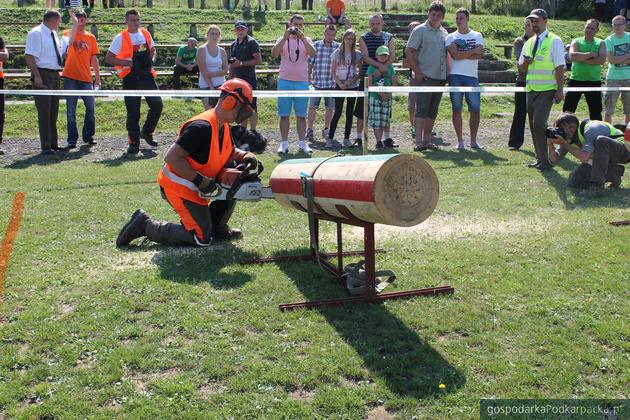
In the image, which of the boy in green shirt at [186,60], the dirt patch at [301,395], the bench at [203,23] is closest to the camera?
the dirt patch at [301,395]

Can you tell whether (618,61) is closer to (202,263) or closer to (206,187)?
(206,187)


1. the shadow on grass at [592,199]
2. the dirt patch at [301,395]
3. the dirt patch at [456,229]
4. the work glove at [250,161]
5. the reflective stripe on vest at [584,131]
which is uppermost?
the reflective stripe on vest at [584,131]

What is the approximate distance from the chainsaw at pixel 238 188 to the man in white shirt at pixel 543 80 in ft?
17.8

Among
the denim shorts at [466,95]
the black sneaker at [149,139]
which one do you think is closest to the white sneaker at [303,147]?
the denim shorts at [466,95]

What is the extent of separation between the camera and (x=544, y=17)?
1023cm

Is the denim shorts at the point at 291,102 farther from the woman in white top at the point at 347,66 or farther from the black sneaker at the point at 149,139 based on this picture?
the black sneaker at the point at 149,139

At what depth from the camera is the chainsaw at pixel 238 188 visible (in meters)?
6.49

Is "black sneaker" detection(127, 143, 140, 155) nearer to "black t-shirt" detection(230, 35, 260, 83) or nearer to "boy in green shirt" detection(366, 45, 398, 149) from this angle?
"black t-shirt" detection(230, 35, 260, 83)

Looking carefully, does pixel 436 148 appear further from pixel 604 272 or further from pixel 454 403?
pixel 454 403

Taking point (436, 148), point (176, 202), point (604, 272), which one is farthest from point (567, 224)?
point (436, 148)

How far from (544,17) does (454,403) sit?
7795 mm

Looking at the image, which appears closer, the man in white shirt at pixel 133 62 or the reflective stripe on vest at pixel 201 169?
the reflective stripe on vest at pixel 201 169

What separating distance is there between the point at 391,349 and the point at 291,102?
28.1ft

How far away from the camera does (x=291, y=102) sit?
12602 mm
